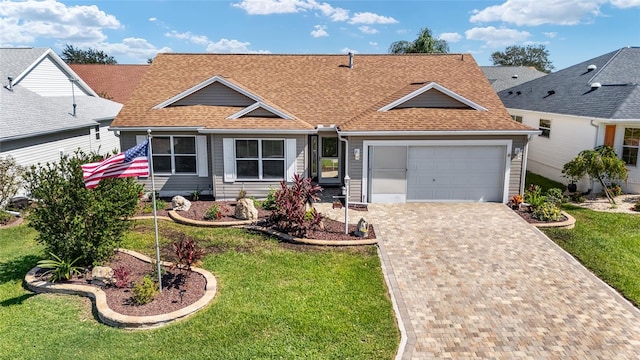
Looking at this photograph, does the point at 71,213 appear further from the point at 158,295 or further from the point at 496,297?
the point at 496,297

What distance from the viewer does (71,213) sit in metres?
8.77

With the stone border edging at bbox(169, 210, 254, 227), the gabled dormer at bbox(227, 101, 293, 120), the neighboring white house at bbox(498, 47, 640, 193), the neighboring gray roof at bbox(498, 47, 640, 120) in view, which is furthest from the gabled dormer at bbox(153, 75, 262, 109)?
the neighboring gray roof at bbox(498, 47, 640, 120)

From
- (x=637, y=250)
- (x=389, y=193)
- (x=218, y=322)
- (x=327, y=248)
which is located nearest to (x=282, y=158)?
(x=389, y=193)

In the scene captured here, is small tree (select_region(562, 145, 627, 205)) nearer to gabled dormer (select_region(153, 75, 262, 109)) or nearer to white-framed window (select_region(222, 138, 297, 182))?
white-framed window (select_region(222, 138, 297, 182))

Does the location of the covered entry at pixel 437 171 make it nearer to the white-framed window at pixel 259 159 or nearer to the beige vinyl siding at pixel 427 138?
the beige vinyl siding at pixel 427 138

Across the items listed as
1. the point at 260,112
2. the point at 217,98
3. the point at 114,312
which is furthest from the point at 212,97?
the point at 114,312

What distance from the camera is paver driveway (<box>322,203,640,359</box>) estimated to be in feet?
22.2

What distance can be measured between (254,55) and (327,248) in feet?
42.3

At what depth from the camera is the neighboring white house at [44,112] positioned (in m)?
16.7

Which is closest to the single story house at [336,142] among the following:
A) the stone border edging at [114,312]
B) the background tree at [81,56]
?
the stone border edging at [114,312]

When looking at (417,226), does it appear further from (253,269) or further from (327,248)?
(253,269)

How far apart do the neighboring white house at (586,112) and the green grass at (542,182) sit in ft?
1.00

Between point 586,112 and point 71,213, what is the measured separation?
18.9 m

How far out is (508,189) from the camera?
15.0m
